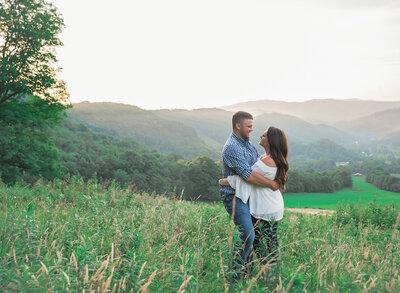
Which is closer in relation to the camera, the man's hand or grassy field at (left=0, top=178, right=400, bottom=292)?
grassy field at (left=0, top=178, right=400, bottom=292)

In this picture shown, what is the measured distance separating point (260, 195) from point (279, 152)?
1.85 feet

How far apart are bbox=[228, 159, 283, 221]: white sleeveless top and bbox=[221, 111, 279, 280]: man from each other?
8 cm

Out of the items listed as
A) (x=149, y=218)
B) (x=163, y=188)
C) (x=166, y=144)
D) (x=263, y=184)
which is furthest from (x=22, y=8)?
(x=166, y=144)

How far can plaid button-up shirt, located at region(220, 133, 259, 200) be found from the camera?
12.5 ft

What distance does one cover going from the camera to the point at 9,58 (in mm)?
19719

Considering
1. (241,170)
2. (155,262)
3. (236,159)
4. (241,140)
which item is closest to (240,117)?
(241,140)

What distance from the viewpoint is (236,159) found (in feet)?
12.6

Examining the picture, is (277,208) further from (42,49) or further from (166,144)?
(166,144)

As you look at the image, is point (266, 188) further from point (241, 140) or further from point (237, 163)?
point (241, 140)

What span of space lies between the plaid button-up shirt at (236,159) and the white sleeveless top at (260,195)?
0.12 metres

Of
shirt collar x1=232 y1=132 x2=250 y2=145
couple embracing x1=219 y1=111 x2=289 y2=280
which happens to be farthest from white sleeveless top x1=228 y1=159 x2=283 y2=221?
shirt collar x1=232 y1=132 x2=250 y2=145

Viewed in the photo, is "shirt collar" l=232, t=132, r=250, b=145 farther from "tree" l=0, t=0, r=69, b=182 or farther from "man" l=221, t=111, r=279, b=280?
"tree" l=0, t=0, r=69, b=182

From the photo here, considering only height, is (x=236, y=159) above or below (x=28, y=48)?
below

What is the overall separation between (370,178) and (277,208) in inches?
3695
